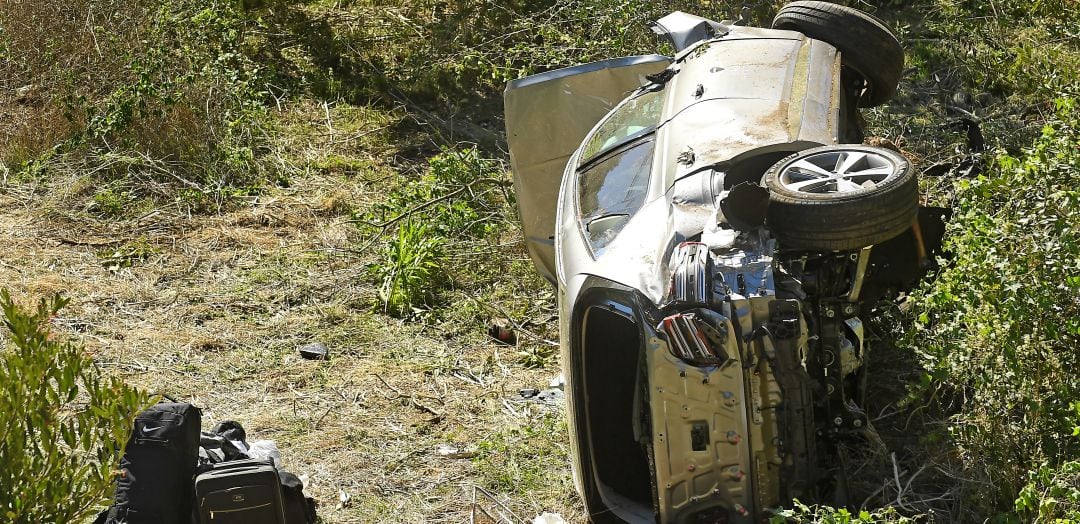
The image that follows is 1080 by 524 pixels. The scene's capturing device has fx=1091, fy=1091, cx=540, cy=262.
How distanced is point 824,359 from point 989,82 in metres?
5.16

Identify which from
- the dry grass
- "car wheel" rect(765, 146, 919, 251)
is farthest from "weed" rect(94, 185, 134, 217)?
"car wheel" rect(765, 146, 919, 251)

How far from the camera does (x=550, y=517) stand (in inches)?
186

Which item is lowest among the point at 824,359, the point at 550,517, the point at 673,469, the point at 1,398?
Result: the point at 550,517

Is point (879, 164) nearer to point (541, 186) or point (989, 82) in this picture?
point (541, 186)

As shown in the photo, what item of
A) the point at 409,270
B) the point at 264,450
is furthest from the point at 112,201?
the point at 264,450

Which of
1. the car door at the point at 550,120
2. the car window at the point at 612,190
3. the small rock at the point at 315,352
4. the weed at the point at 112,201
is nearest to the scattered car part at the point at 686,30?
the car door at the point at 550,120

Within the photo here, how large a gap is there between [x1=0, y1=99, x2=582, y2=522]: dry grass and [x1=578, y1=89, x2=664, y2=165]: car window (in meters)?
1.38

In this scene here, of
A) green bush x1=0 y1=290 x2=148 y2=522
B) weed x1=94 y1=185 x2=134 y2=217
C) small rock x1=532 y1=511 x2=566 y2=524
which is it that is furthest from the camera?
weed x1=94 y1=185 x2=134 y2=217

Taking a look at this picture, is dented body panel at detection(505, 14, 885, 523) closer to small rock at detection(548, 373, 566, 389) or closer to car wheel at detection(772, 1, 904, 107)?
car wheel at detection(772, 1, 904, 107)

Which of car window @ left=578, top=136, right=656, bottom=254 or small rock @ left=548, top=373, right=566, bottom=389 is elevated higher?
car window @ left=578, top=136, right=656, bottom=254

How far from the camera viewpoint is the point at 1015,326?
404cm

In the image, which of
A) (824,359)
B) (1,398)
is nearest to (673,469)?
(824,359)

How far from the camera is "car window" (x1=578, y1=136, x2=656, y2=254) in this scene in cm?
458

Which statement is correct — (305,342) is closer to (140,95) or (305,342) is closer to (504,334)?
(504,334)
